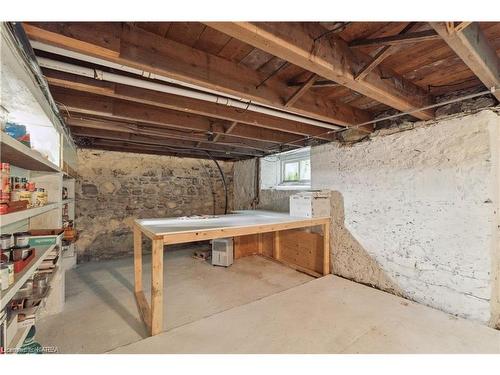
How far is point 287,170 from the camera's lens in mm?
3928

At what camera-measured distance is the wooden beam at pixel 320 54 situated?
0.92 meters

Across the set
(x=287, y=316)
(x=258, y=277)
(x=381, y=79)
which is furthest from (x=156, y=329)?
(x=381, y=79)

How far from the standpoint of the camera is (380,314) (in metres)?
1.90

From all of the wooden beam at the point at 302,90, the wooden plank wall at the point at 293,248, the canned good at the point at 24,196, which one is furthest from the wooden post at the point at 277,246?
the canned good at the point at 24,196

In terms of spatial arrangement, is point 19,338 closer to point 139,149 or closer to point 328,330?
point 328,330

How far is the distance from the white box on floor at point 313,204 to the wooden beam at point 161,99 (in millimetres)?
836

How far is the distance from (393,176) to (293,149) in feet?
5.12

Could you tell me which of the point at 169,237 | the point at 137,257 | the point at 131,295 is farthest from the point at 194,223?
the point at 131,295

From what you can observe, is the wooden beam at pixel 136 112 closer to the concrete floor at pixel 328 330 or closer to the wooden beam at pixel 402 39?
the wooden beam at pixel 402 39

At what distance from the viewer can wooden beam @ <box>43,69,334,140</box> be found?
55.2 inches

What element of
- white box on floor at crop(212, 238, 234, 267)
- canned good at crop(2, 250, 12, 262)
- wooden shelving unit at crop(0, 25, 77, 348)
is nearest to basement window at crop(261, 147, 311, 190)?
white box on floor at crop(212, 238, 234, 267)

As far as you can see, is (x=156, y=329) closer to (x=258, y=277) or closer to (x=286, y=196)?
(x=258, y=277)

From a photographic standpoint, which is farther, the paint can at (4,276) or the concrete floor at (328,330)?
the concrete floor at (328,330)

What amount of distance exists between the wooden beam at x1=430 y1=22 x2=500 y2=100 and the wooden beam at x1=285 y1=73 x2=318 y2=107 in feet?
2.30
